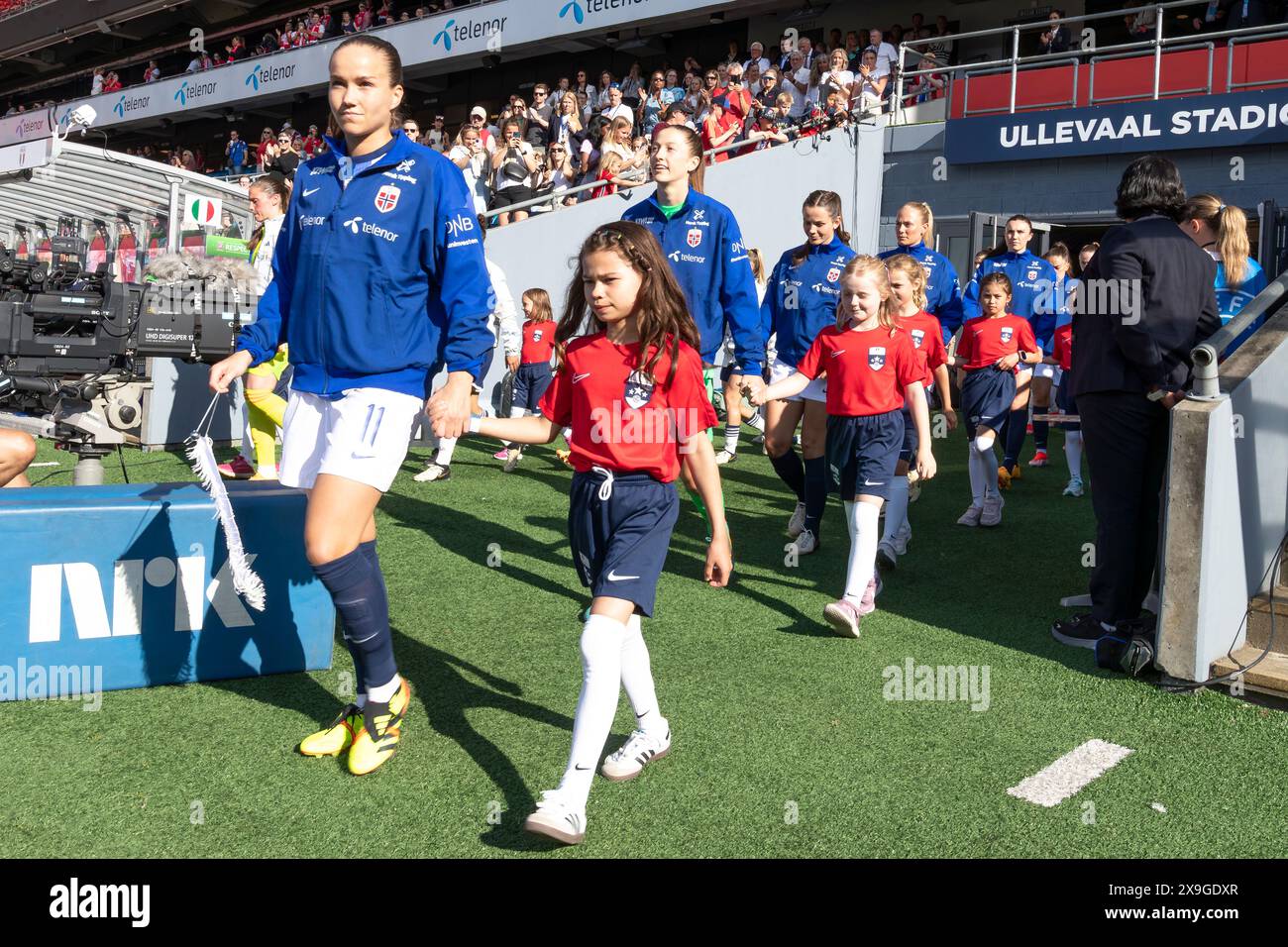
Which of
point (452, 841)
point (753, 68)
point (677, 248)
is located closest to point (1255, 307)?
point (677, 248)

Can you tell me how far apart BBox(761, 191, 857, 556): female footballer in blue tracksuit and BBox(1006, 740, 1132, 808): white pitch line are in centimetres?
292

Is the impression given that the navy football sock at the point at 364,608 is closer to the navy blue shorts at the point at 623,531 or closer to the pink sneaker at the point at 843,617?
the navy blue shorts at the point at 623,531

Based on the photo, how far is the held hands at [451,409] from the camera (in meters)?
3.07

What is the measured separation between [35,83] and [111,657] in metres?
44.9

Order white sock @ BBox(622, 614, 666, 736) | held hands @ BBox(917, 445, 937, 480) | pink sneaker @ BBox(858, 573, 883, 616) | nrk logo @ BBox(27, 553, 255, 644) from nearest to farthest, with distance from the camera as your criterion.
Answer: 1. white sock @ BBox(622, 614, 666, 736)
2. nrk logo @ BBox(27, 553, 255, 644)
3. held hands @ BBox(917, 445, 937, 480)
4. pink sneaker @ BBox(858, 573, 883, 616)

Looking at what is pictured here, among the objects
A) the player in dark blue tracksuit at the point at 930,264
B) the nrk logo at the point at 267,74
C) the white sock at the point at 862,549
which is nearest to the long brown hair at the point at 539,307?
the player in dark blue tracksuit at the point at 930,264

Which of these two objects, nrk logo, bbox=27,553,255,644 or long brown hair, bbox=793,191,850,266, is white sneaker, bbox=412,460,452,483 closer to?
long brown hair, bbox=793,191,850,266

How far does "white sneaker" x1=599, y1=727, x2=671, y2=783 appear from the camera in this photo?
3379 mm

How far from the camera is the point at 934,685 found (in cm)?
431

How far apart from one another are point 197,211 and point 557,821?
35.5 ft

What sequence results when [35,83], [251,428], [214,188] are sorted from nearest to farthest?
[251,428], [214,188], [35,83]

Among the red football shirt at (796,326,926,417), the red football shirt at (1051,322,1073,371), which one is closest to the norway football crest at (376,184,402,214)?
the red football shirt at (796,326,926,417)

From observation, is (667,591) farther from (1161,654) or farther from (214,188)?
(214,188)

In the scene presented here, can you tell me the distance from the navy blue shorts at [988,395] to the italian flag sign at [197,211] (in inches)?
326
